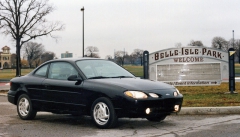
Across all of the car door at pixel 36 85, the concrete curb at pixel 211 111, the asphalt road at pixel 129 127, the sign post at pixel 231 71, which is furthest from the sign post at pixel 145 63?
the car door at pixel 36 85

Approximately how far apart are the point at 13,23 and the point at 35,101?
24.2 metres

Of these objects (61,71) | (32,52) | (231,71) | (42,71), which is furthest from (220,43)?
(61,71)

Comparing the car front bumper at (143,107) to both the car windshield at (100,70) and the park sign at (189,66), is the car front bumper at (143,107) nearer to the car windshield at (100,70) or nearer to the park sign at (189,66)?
the car windshield at (100,70)

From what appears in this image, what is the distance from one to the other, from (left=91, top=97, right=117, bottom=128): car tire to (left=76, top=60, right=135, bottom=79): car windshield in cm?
72

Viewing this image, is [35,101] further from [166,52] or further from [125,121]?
[166,52]

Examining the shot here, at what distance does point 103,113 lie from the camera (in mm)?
7016

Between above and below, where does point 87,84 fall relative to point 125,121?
above

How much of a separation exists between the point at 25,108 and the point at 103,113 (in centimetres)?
247

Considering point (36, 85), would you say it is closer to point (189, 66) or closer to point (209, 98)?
point (209, 98)

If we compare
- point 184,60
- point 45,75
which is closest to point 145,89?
point 45,75

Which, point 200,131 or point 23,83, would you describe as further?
point 23,83

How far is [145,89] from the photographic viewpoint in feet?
22.7

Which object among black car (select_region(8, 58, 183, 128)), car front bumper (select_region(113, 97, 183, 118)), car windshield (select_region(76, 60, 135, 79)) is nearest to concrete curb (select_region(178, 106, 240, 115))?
black car (select_region(8, 58, 183, 128))

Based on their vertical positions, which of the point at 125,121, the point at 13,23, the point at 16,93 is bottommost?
the point at 125,121
